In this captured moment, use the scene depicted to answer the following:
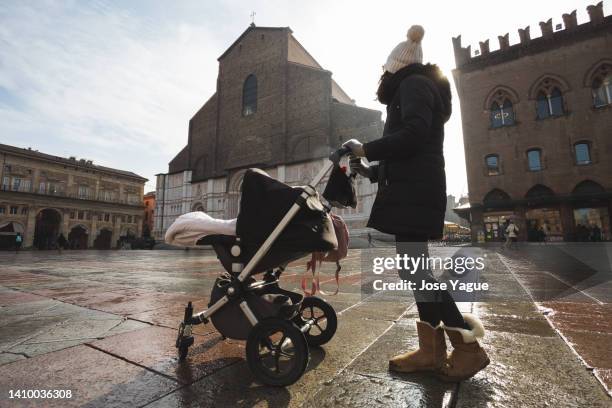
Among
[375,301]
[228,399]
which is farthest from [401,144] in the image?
[375,301]

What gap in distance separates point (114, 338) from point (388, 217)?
189 cm

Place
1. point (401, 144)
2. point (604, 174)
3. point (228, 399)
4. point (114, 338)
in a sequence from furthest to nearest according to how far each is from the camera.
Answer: point (604, 174), point (114, 338), point (401, 144), point (228, 399)

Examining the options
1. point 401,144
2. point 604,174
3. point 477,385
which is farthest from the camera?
point 604,174

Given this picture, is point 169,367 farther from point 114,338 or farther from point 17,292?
point 17,292

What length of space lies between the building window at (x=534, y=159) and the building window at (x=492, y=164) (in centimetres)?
166

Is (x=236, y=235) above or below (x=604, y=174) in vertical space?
below

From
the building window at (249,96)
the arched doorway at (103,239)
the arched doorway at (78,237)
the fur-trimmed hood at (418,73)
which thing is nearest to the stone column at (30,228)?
the arched doorway at (78,237)

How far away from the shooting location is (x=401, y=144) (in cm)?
146

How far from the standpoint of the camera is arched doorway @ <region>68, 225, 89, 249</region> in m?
36.3

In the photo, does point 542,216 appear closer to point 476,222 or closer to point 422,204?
point 476,222

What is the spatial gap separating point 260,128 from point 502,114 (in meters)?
20.8

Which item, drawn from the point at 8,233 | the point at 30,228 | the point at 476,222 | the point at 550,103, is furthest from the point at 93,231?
the point at 550,103

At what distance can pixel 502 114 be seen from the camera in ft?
62.8

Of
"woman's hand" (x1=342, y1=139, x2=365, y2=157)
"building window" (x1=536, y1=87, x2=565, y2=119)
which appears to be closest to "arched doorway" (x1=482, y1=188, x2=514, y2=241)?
"building window" (x1=536, y1=87, x2=565, y2=119)
